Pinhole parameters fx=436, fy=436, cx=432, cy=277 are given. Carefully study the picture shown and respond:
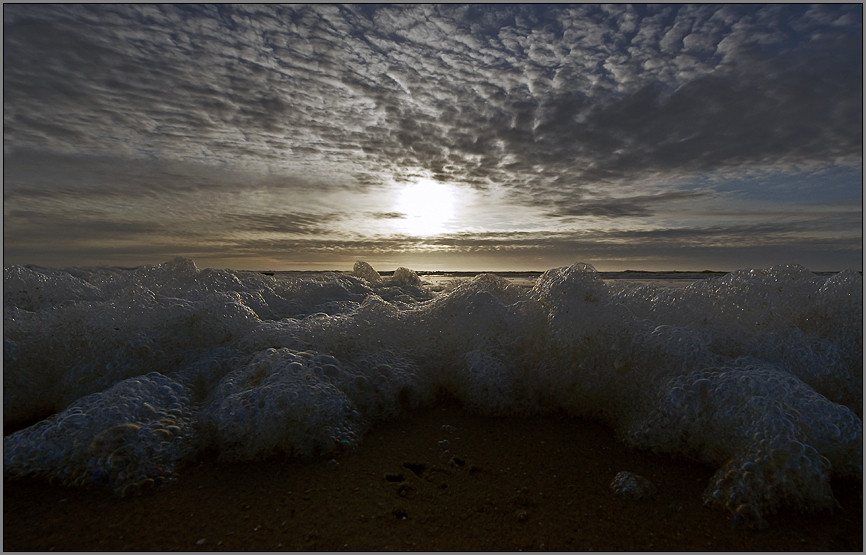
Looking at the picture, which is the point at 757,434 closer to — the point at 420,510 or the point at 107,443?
the point at 420,510

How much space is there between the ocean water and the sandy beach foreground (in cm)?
12

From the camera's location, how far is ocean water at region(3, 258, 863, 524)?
2209mm

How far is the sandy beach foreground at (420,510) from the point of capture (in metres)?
1.76

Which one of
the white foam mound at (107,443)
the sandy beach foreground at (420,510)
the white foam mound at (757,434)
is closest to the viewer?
the sandy beach foreground at (420,510)

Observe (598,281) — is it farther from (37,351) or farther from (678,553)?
(37,351)

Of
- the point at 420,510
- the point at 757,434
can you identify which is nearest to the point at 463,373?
the point at 420,510

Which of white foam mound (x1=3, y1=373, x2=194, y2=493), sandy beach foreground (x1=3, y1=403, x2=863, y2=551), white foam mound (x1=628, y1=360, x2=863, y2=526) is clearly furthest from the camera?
white foam mound (x1=3, y1=373, x2=194, y2=493)

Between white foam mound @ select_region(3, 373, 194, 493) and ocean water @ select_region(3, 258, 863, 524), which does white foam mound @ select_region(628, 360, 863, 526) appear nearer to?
ocean water @ select_region(3, 258, 863, 524)

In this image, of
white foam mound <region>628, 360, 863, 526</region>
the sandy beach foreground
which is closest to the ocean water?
white foam mound <region>628, 360, 863, 526</region>

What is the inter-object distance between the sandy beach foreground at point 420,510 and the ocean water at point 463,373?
0.38 ft

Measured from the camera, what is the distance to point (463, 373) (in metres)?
3.22

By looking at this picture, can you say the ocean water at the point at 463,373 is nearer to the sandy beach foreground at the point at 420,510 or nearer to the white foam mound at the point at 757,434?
the white foam mound at the point at 757,434

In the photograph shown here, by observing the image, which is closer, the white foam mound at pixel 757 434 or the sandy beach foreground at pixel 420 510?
the sandy beach foreground at pixel 420 510

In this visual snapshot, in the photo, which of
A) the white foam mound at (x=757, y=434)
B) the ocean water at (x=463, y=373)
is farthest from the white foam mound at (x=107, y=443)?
the white foam mound at (x=757, y=434)
